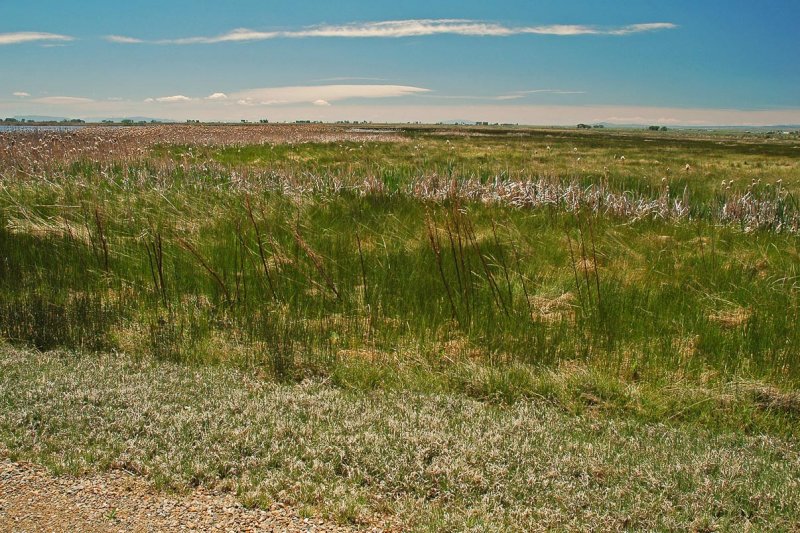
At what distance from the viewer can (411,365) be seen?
630 cm

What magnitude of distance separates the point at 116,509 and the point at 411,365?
3406 mm

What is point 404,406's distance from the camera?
477 centimetres

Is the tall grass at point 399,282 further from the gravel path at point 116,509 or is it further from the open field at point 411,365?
the gravel path at point 116,509

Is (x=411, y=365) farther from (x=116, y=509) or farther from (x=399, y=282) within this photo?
(x=116, y=509)

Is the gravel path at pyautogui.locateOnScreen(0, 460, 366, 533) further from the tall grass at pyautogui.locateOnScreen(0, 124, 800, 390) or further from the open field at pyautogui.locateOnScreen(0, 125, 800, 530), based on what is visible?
the tall grass at pyautogui.locateOnScreen(0, 124, 800, 390)

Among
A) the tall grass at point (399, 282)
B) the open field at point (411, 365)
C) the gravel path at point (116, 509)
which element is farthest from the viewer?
the tall grass at point (399, 282)

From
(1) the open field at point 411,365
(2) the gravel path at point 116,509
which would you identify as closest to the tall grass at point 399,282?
(1) the open field at point 411,365

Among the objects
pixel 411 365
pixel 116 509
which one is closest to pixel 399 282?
pixel 411 365

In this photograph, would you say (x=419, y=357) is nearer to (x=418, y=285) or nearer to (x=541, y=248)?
(x=418, y=285)

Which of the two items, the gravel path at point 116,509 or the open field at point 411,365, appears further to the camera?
the open field at point 411,365

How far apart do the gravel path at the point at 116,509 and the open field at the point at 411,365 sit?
125 mm

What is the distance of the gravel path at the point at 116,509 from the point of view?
3.28 m

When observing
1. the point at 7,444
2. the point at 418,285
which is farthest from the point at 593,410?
the point at 7,444

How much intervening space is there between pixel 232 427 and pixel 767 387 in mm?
4962
